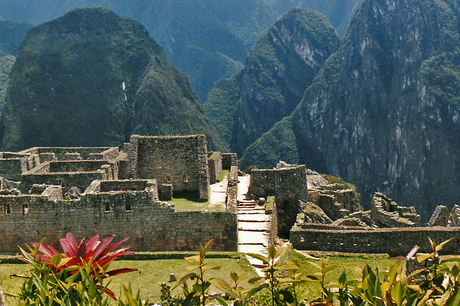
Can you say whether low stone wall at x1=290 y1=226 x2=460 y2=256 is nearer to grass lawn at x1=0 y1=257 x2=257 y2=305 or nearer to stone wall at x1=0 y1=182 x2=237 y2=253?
stone wall at x1=0 y1=182 x2=237 y2=253

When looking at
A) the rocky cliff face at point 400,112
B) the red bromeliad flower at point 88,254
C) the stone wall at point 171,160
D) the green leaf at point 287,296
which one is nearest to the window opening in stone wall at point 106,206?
the stone wall at point 171,160

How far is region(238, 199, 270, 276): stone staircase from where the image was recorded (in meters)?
14.8

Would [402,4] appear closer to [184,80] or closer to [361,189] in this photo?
[361,189]

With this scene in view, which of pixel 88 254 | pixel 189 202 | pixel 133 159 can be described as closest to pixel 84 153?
pixel 133 159

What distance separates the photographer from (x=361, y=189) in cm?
17225

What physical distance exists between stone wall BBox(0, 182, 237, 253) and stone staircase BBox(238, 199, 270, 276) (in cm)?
79

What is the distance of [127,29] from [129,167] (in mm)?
161156

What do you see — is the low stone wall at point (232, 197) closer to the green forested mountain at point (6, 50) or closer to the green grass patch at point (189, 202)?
the green grass patch at point (189, 202)

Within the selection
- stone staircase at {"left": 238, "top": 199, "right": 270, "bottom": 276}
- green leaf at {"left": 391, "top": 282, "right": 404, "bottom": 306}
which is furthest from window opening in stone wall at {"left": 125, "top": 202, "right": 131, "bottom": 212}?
green leaf at {"left": 391, "top": 282, "right": 404, "bottom": 306}

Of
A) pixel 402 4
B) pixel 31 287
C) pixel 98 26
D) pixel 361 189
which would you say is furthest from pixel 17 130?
pixel 402 4

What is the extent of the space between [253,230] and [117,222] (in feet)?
16.3

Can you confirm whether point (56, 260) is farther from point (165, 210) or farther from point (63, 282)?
point (165, 210)

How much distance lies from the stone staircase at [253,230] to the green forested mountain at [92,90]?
339 feet

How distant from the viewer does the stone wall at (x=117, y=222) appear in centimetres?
1455
